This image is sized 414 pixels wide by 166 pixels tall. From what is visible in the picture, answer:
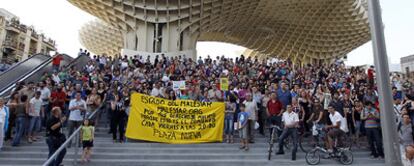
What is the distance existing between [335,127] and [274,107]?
6.12 feet

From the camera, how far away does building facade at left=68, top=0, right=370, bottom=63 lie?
101ft

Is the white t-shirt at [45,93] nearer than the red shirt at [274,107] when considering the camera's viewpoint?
No

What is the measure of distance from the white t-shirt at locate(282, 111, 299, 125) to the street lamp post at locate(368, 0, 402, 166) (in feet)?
14.8

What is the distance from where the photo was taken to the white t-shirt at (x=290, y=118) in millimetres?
9001

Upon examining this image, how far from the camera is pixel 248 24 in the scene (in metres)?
42.8

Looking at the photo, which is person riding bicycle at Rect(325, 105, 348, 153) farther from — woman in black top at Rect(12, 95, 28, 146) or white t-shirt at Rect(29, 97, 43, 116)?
woman in black top at Rect(12, 95, 28, 146)

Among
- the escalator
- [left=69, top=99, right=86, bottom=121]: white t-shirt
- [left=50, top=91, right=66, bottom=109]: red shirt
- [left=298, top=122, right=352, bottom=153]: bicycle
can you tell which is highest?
the escalator

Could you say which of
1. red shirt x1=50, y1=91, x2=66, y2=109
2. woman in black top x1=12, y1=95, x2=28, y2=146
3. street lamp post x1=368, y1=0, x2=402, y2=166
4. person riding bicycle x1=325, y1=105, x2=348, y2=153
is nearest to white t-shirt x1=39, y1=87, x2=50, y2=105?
red shirt x1=50, y1=91, x2=66, y2=109

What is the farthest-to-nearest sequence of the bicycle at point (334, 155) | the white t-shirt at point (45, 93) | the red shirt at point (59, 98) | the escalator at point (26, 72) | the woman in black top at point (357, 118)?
the escalator at point (26, 72)
the white t-shirt at point (45, 93)
the woman in black top at point (357, 118)
the red shirt at point (59, 98)
the bicycle at point (334, 155)

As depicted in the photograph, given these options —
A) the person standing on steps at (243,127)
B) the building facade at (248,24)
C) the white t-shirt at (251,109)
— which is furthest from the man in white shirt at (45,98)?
the building facade at (248,24)

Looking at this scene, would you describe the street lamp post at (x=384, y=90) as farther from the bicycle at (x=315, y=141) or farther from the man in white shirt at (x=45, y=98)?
the man in white shirt at (x=45, y=98)

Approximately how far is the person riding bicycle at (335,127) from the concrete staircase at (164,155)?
61cm

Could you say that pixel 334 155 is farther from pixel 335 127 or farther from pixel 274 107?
→ pixel 274 107

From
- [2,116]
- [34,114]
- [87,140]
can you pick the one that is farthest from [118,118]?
[2,116]
